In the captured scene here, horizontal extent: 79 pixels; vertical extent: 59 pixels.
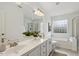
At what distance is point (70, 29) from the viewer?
59.1 inches

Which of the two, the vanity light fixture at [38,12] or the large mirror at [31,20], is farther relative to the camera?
the vanity light fixture at [38,12]

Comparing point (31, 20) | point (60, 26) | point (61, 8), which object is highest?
point (61, 8)

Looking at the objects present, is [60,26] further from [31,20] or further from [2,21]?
[2,21]

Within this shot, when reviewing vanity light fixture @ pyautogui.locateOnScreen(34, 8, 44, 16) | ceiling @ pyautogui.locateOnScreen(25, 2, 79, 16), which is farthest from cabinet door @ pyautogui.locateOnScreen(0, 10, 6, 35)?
vanity light fixture @ pyautogui.locateOnScreen(34, 8, 44, 16)

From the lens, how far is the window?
1.55 metres

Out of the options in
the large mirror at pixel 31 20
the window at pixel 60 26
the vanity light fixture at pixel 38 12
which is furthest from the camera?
the vanity light fixture at pixel 38 12

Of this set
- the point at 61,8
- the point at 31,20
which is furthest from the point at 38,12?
the point at 61,8

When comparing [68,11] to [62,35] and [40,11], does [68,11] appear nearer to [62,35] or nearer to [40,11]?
[62,35]

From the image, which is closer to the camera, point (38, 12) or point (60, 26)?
point (60, 26)

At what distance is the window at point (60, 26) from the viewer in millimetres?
1549

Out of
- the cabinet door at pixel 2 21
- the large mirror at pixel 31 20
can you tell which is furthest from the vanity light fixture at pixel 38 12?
the cabinet door at pixel 2 21

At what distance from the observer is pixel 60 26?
157 centimetres

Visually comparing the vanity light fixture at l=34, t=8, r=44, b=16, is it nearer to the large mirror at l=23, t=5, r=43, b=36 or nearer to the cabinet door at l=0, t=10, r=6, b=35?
the large mirror at l=23, t=5, r=43, b=36

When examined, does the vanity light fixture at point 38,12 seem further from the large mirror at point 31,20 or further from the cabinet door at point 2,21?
the cabinet door at point 2,21
